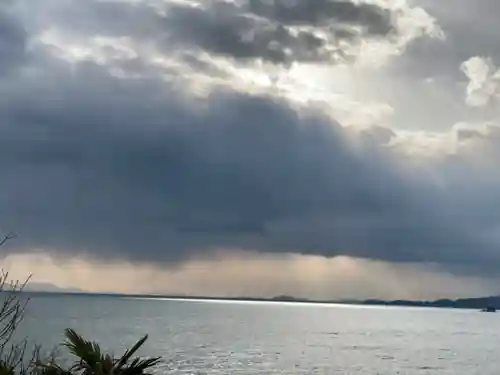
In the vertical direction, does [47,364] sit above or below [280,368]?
above

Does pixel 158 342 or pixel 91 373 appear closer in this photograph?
pixel 91 373

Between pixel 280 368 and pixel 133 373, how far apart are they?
238 feet

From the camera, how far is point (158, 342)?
112062mm

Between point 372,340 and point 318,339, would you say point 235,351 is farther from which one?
point 372,340

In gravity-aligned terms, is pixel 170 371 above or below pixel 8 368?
below

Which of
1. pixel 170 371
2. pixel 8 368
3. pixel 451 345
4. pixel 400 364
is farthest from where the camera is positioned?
pixel 451 345

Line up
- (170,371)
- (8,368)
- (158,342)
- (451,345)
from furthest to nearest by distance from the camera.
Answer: (451,345) < (158,342) < (170,371) < (8,368)

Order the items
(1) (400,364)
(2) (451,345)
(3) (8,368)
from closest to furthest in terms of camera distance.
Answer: (3) (8,368) → (1) (400,364) → (2) (451,345)

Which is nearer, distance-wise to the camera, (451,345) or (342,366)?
(342,366)

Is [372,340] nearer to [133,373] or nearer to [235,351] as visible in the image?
[235,351]

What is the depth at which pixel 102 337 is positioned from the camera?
116438 millimetres

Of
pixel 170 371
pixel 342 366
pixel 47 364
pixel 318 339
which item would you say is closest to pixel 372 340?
pixel 318 339

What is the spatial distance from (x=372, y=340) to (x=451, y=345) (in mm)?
15284

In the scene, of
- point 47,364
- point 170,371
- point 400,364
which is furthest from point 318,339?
point 47,364
